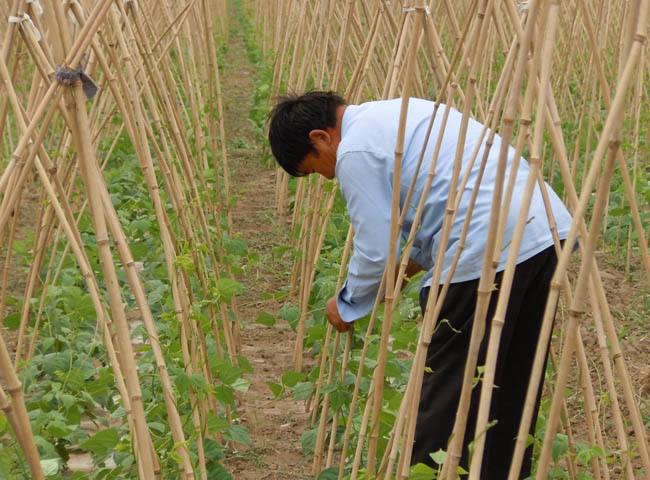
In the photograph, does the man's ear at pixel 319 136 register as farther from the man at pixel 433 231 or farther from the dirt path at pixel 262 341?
the dirt path at pixel 262 341

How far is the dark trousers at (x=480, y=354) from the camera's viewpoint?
7.04ft

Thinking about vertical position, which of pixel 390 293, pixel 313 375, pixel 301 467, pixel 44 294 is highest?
pixel 390 293

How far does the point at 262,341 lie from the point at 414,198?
1.76m

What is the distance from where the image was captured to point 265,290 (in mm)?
4324

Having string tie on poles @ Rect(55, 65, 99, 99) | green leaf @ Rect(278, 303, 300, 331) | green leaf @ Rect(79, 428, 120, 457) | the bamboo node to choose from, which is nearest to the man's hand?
green leaf @ Rect(79, 428, 120, 457)

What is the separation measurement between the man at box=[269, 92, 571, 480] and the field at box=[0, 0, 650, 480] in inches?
3.2

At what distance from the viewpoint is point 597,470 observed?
1946 mm

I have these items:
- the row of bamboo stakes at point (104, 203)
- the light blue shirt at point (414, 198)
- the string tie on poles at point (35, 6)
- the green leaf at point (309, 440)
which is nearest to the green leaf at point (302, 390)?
the green leaf at point (309, 440)

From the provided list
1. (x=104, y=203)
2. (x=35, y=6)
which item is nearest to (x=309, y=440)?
(x=104, y=203)

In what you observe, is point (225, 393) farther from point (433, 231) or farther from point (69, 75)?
point (69, 75)

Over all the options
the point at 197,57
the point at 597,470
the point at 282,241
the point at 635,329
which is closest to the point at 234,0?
the point at 197,57

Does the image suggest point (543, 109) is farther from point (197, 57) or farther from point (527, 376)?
point (197, 57)

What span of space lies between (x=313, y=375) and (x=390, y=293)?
41.3 inches

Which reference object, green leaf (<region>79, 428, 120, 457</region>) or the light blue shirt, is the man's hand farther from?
green leaf (<region>79, 428, 120, 457</region>)
